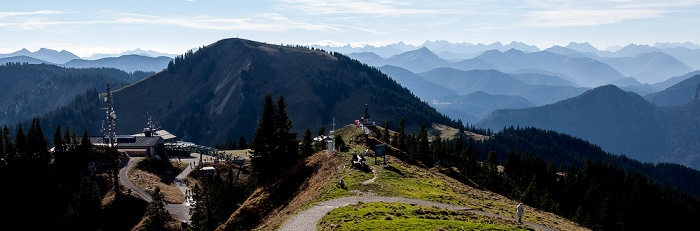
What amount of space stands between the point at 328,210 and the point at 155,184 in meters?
83.4

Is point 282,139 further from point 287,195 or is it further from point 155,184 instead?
point 155,184

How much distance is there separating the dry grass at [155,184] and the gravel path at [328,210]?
225 ft

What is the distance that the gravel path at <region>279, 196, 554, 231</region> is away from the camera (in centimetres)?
3522

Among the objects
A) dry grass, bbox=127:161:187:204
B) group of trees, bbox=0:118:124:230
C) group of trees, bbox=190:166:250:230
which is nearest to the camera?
group of trees, bbox=190:166:250:230

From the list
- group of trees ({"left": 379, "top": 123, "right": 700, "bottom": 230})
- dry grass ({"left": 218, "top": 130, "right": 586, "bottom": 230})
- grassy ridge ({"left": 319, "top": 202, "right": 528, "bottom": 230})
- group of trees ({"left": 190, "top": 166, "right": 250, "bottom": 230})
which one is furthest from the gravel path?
group of trees ({"left": 379, "top": 123, "right": 700, "bottom": 230})

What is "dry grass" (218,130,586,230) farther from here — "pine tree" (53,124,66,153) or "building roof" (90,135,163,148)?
"building roof" (90,135,163,148)

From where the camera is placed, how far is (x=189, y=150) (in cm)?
15688

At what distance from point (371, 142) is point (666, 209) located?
452 ft

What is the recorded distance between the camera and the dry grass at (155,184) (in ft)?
330

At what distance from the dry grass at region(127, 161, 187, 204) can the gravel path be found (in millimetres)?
68466

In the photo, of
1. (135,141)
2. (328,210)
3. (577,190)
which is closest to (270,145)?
(328,210)

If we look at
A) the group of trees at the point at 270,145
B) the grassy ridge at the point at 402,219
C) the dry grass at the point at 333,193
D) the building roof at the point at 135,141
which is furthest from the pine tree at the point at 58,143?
the grassy ridge at the point at 402,219

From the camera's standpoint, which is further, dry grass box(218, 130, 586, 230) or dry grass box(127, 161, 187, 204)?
dry grass box(127, 161, 187, 204)

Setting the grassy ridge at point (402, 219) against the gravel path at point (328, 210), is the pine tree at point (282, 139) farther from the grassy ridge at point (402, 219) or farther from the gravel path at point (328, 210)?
the grassy ridge at point (402, 219)
